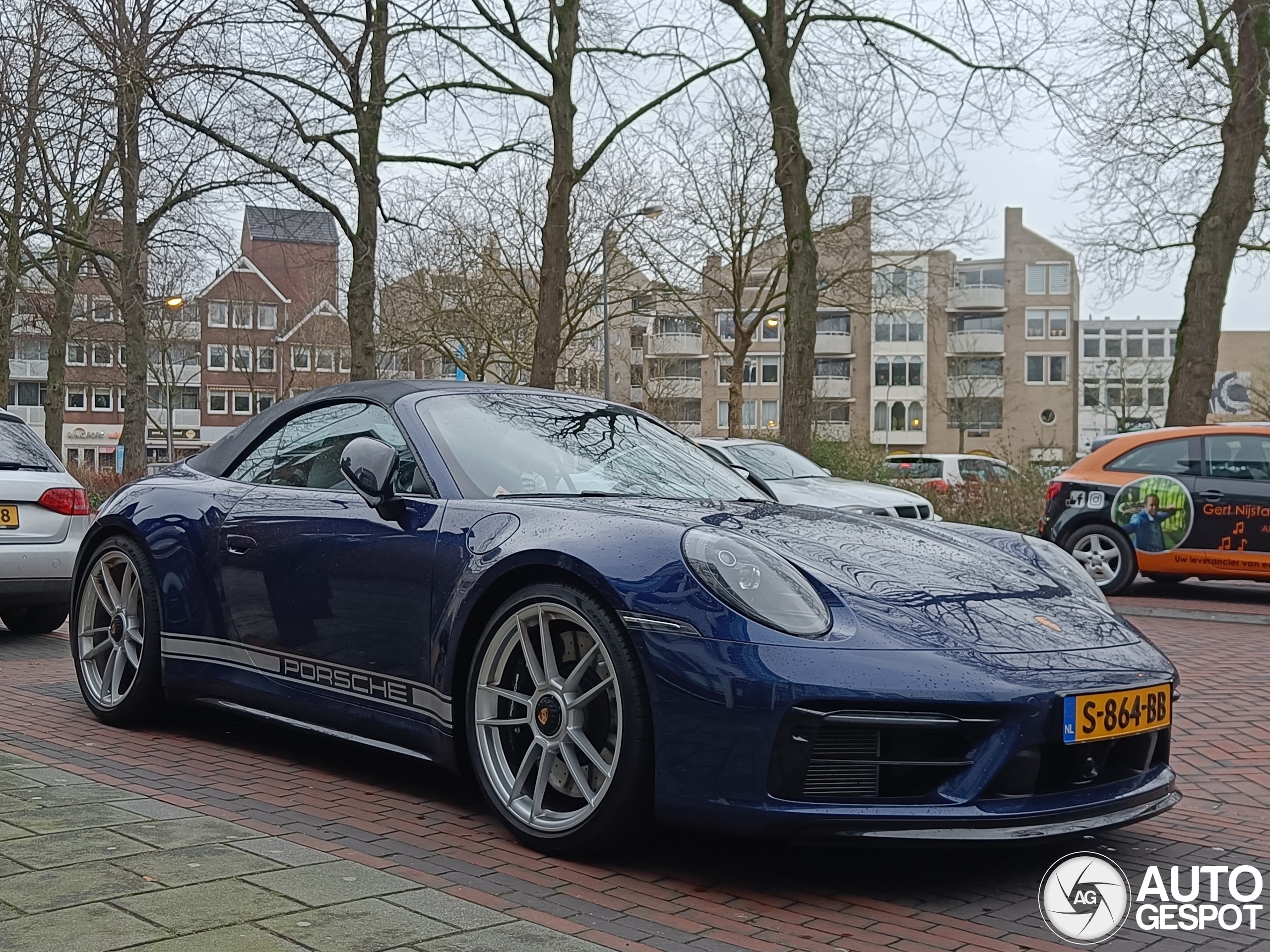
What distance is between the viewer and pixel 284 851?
3.62 metres

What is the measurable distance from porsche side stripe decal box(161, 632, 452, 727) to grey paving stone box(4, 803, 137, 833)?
2.56ft

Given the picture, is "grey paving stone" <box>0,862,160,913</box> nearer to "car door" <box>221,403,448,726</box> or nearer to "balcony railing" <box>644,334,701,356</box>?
"car door" <box>221,403,448,726</box>

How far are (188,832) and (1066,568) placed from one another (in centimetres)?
286

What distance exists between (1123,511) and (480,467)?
910 centimetres

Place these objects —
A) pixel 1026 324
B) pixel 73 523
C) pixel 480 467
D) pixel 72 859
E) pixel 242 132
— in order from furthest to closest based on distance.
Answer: pixel 1026 324, pixel 242 132, pixel 73 523, pixel 480 467, pixel 72 859

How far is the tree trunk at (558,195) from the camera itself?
15953 millimetres

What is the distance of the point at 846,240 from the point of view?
129ft

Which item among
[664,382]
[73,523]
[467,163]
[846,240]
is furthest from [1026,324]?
[73,523]

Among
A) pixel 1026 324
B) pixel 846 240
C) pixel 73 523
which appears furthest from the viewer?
pixel 1026 324

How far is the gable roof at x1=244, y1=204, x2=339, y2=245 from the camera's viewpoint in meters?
18.8

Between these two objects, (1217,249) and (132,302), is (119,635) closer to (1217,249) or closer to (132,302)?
(1217,249)

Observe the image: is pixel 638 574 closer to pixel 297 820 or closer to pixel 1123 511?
pixel 297 820

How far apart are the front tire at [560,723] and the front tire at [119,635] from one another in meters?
1.97

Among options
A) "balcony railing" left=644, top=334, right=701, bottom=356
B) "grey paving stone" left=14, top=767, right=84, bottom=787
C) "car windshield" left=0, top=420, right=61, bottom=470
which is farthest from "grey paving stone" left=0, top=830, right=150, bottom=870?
"balcony railing" left=644, top=334, right=701, bottom=356
